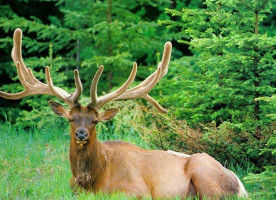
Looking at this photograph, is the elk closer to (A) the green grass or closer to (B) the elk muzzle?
(B) the elk muzzle

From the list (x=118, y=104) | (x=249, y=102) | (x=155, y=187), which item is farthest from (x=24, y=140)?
(x=249, y=102)

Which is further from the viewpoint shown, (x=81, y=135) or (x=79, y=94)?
(x=79, y=94)

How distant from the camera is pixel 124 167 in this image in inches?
267

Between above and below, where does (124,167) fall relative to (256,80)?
below

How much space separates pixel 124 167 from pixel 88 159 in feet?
1.62

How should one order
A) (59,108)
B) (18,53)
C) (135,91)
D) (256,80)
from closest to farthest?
(59,108)
(256,80)
(135,91)
(18,53)

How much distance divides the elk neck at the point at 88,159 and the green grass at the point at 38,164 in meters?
0.27

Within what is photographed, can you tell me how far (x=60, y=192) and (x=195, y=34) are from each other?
3.15 meters

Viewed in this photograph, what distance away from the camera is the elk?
251 inches

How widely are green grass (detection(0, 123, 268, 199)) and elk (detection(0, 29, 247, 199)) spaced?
0.30 m

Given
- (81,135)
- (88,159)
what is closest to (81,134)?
(81,135)

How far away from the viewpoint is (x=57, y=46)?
1191 centimetres

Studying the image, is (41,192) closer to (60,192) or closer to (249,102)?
(60,192)

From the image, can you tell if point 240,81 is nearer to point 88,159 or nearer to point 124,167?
point 124,167
